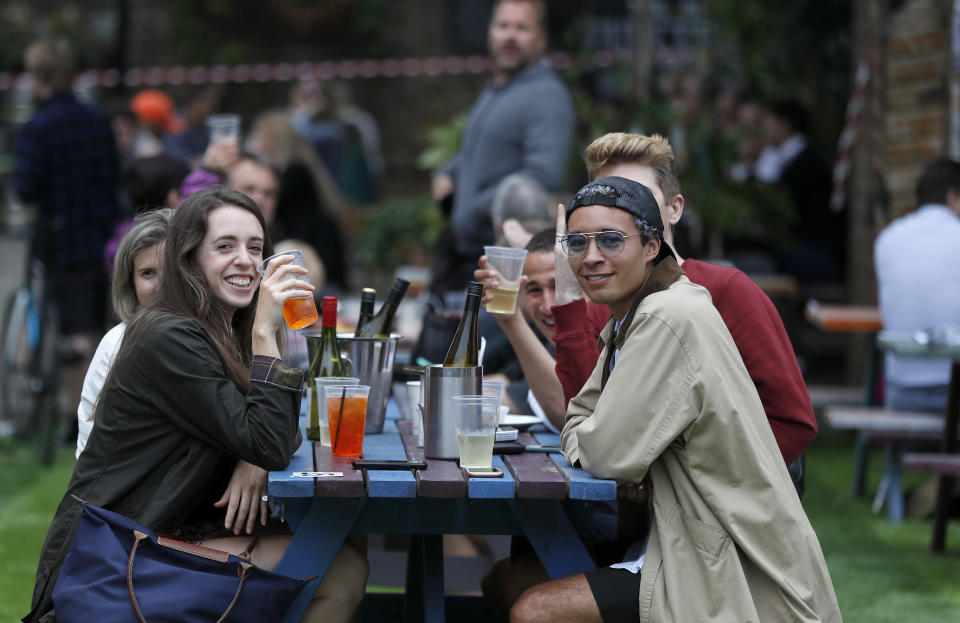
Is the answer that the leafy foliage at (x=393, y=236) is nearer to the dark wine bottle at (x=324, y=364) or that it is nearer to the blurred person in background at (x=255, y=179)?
the blurred person in background at (x=255, y=179)

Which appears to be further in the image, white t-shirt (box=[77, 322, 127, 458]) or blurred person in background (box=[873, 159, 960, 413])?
blurred person in background (box=[873, 159, 960, 413])

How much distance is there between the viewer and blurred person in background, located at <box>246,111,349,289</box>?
7.46m

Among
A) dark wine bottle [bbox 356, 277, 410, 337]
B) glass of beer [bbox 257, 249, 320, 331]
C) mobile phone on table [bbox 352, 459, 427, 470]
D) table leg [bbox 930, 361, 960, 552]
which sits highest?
glass of beer [bbox 257, 249, 320, 331]

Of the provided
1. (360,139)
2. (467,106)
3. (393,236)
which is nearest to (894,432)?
(393,236)

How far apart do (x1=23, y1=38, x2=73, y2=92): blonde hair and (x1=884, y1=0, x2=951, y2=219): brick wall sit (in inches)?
179

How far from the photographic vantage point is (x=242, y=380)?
2801mm

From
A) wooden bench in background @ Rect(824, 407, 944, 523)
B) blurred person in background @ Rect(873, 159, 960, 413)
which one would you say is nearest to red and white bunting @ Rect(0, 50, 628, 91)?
blurred person in background @ Rect(873, 159, 960, 413)

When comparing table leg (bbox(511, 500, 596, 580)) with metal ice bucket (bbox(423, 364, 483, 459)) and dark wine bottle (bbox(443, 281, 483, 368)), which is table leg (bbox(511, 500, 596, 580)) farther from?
dark wine bottle (bbox(443, 281, 483, 368))

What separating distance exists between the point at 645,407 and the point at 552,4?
1083 cm

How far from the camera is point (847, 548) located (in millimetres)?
4934

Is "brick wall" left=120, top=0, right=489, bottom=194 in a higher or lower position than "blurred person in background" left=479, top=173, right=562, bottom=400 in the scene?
higher

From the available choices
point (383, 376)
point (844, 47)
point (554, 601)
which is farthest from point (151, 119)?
point (554, 601)

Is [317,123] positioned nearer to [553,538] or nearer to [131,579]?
[553,538]

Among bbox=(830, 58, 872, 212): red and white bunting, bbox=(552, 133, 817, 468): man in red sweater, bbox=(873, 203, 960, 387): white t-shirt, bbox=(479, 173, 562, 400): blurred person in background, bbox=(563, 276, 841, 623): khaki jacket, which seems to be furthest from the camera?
bbox=(830, 58, 872, 212): red and white bunting
